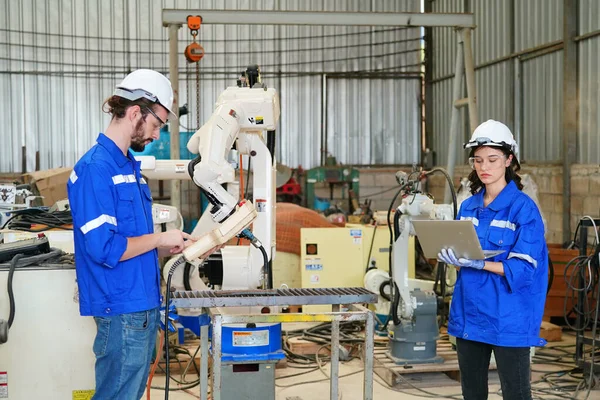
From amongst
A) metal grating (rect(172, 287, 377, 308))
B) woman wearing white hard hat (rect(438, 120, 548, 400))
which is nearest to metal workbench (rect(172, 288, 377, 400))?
metal grating (rect(172, 287, 377, 308))

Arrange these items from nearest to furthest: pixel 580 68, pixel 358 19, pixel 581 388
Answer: pixel 581 388 < pixel 358 19 < pixel 580 68

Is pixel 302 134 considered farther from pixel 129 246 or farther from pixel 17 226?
pixel 129 246

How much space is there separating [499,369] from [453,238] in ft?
1.66

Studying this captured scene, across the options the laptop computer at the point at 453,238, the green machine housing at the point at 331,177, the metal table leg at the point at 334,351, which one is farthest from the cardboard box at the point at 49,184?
the laptop computer at the point at 453,238

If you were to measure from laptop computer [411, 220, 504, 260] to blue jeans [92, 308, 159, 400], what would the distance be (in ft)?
Result: 3.56

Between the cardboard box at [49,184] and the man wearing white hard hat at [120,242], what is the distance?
5129mm

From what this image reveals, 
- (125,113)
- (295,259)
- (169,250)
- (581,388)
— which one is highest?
(125,113)

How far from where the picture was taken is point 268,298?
2.77 metres

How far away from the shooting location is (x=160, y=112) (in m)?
2.33

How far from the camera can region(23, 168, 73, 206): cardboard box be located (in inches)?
281

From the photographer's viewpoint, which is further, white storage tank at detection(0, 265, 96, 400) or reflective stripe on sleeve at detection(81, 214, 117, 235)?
white storage tank at detection(0, 265, 96, 400)

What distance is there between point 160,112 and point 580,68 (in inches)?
230

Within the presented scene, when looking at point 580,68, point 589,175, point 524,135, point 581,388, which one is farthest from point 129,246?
point 524,135

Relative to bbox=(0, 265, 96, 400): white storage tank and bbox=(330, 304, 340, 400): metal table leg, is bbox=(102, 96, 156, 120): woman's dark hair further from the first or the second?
bbox=(330, 304, 340, 400): metal table leg
